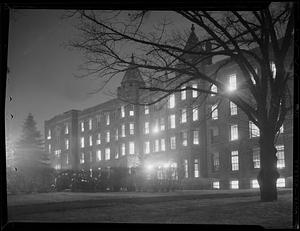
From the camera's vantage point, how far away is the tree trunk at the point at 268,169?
714 cm

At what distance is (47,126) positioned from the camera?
7289 mm

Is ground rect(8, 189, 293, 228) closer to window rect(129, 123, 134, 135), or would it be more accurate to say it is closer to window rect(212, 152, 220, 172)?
window rect(129, 123, 134, 135)

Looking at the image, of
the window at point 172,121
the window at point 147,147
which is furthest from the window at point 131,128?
the window at point 172,121

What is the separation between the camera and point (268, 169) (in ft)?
23.5

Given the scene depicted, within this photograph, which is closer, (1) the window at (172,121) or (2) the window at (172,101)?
(2) the window at (172,101)

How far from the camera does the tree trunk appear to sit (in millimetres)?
7141

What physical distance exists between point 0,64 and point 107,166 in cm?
700

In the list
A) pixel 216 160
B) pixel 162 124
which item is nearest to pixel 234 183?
pixel 216 160

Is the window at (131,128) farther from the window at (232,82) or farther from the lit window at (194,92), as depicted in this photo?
the window at (232,82)

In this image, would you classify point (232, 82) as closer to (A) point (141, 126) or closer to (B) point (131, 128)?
(A) point (141, 126)

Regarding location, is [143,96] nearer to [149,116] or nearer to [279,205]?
[149,116]

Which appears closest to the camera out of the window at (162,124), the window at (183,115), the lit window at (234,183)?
the window at (183,115)

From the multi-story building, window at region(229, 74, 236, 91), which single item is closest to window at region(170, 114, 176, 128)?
the multi-story building

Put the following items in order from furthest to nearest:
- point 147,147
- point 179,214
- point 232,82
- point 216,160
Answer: point 216,160 → point 147,147 → point 232,82 → point 179,214
